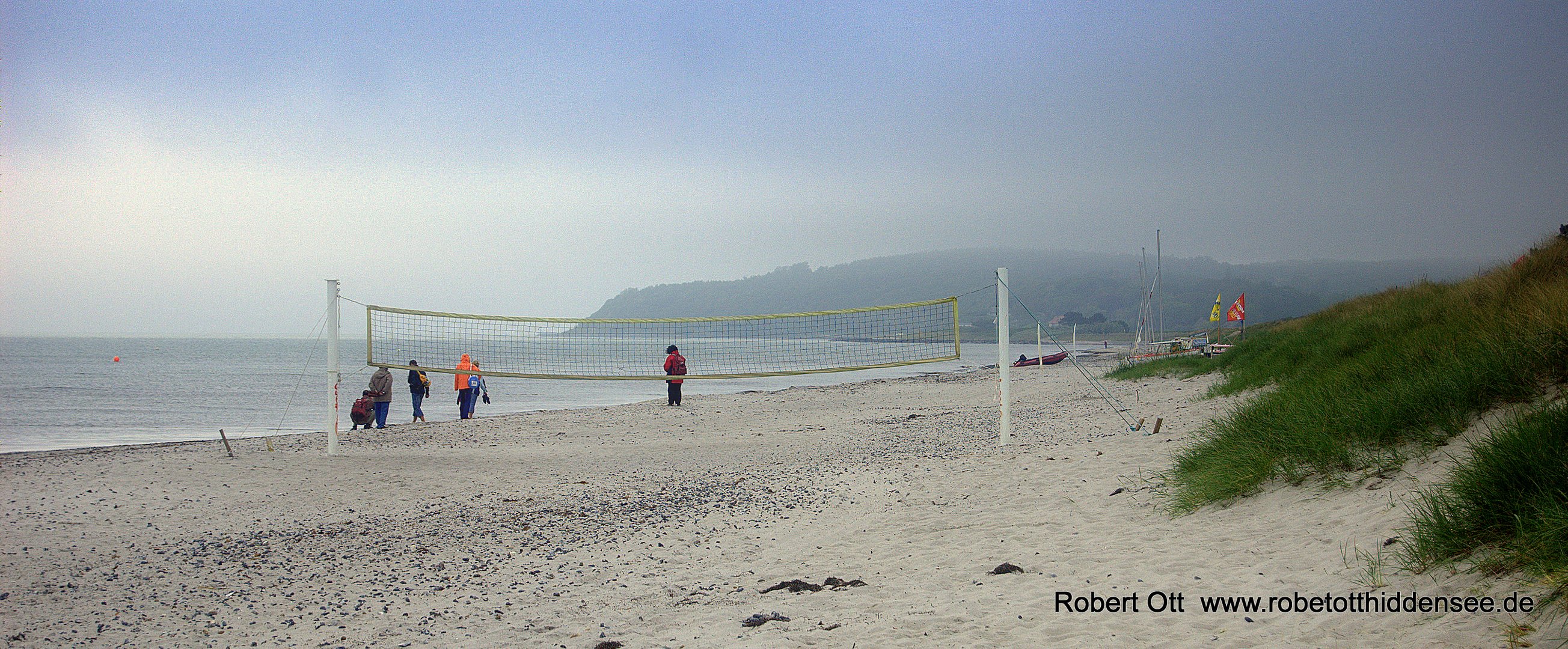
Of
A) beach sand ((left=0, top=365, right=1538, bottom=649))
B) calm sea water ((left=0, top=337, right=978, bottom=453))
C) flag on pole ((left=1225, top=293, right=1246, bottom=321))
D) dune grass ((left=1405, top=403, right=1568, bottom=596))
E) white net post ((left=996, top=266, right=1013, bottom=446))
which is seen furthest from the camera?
flag on pole ((left=1225, top=293, right=1246, bottom=321))

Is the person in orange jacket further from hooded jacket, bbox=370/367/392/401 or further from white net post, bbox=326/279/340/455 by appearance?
white net post, bbox=326/279/340/455

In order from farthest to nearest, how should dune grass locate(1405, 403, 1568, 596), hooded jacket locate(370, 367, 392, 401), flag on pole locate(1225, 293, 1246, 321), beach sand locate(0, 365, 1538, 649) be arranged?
1. flag on pole locate(1225, 293, 1246, 321)
2. hooded jacket locate(370, 367, 392, 401)
3. beach sand locate(0, 365, 1538, 649)
4. dune grass locate(1405, 403, 1568, 596)

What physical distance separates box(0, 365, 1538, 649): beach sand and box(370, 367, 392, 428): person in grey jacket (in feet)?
13.2

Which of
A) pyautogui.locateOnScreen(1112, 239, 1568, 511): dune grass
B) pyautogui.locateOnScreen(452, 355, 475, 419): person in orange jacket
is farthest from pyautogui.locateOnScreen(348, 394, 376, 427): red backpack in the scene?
pyautogui.locateOnScreen(1112, 239, 1568, 511): dune grass

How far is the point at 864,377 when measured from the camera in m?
37.1

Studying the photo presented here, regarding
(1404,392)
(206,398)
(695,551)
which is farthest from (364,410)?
(206,398)

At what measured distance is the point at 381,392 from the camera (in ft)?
45.4

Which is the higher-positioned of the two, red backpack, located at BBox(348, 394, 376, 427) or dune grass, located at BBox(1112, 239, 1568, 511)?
dune grass, located at BBox(1112, 239, 1568, 511)

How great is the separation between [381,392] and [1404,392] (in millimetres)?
14073

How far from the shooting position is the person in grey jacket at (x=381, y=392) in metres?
13.8

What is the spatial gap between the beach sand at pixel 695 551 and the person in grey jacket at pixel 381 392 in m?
4.02

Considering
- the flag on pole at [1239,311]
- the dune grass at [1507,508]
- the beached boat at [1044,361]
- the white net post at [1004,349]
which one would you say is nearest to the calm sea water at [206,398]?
the beached boat at [1044,361]

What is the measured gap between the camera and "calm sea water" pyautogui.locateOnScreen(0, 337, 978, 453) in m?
16.7

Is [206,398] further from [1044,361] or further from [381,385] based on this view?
[1044,361]
